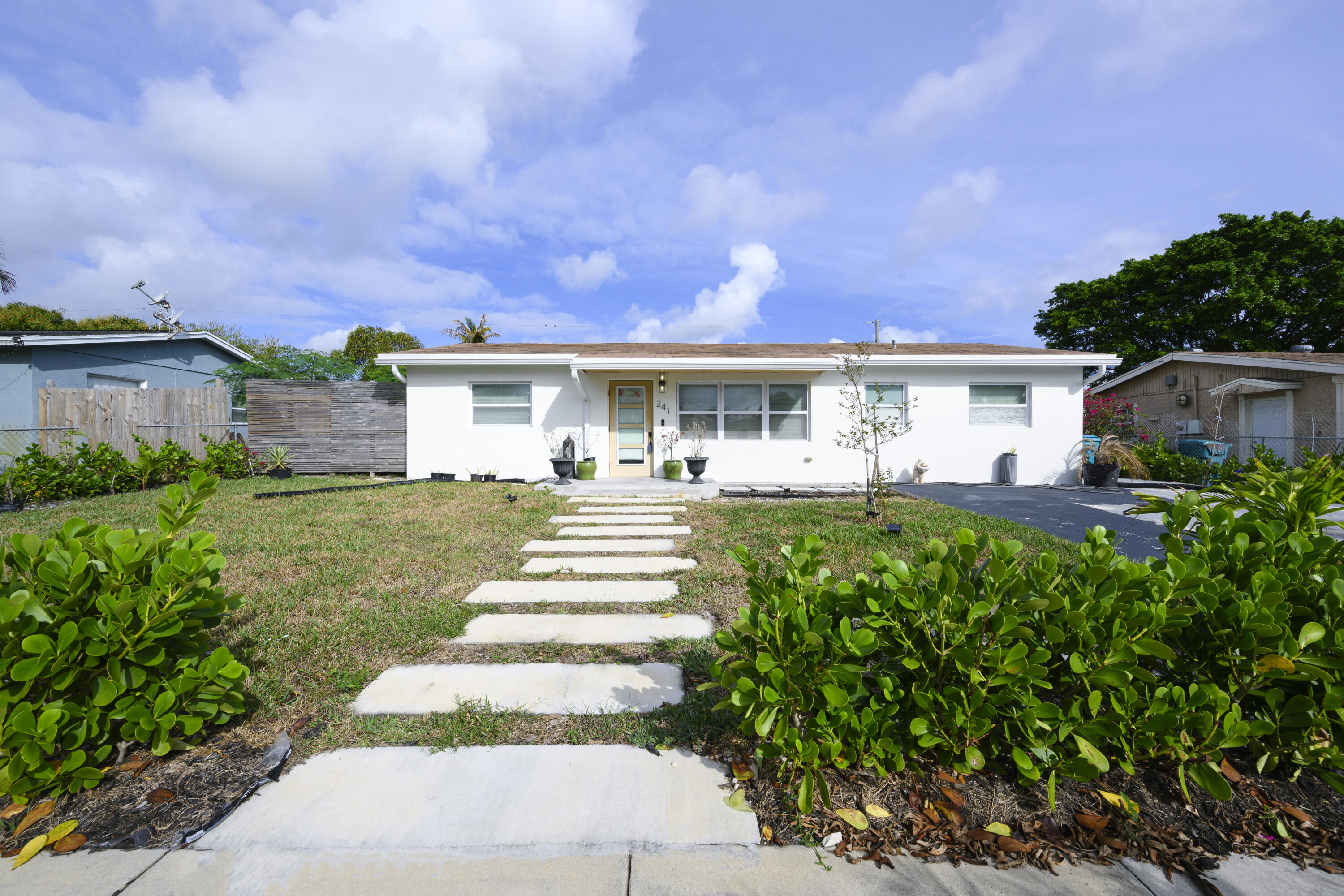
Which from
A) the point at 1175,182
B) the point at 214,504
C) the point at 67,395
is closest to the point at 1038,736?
the point at 214,504

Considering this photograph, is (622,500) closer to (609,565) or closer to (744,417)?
(609,565)

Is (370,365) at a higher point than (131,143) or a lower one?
lower

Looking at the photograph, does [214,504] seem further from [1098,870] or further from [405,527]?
[1098,870]

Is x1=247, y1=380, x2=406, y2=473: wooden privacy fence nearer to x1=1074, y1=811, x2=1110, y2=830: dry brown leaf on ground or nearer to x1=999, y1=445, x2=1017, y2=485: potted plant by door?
x1=1074, y1=811, x2=1110, y2=830: dry brown leaf on ground

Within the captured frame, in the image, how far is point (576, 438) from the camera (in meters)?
10.2

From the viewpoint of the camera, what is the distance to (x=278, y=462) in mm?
10461

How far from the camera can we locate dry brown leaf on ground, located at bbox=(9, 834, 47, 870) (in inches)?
52.1

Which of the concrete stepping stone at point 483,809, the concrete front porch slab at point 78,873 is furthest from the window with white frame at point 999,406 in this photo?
the concrete front porch slab at point 78,873

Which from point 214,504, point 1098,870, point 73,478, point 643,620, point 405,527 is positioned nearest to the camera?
point 1098,870

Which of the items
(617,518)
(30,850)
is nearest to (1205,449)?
(617,518)

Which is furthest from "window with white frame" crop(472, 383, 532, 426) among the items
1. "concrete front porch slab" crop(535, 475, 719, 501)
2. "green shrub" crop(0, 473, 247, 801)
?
"green shrub" crop(0, 473, 247, 801)

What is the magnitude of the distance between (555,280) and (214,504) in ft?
58.7

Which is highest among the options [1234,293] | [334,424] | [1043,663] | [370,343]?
[370,343]

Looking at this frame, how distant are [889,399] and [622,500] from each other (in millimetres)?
5893
